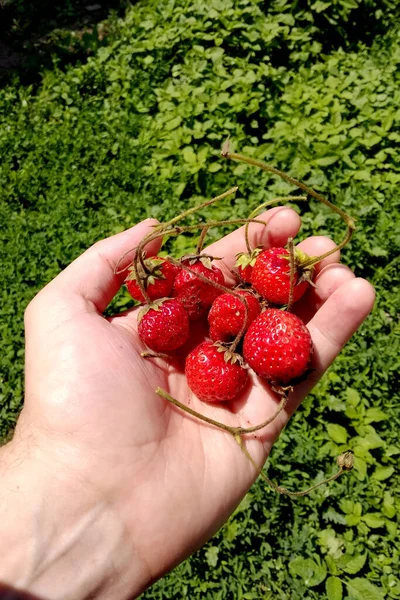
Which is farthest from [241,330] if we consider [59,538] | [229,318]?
[59,538]

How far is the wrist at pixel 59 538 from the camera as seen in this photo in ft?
6.50

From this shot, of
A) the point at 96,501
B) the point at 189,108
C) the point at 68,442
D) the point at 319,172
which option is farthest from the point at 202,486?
the point at 189,108

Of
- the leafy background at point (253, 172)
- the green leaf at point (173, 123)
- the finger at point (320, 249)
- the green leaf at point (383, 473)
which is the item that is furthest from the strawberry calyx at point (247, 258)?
the green leaf at point (173, 123)

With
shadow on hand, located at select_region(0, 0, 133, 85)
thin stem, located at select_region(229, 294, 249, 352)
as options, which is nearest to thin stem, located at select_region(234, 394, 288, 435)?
thin stem, located at select_region(229, 294, 249, 352)

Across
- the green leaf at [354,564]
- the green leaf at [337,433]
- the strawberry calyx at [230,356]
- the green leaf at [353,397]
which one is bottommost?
the green leaf at [354,564]

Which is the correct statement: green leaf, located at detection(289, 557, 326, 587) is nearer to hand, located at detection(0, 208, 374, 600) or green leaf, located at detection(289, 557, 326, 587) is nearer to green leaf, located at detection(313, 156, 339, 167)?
hand, located at detection(0, 208, 374, 600)

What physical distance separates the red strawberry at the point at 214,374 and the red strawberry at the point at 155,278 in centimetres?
35

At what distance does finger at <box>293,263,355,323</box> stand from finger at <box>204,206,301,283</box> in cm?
27

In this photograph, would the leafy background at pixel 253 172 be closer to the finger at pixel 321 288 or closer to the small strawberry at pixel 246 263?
the finger at pixel 321 288

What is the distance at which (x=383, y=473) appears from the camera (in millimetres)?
3176

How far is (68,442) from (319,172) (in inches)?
116

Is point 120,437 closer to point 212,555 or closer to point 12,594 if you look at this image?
point 12,594

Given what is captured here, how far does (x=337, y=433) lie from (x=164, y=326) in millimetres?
1510

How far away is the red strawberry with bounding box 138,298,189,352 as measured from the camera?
2.35m
